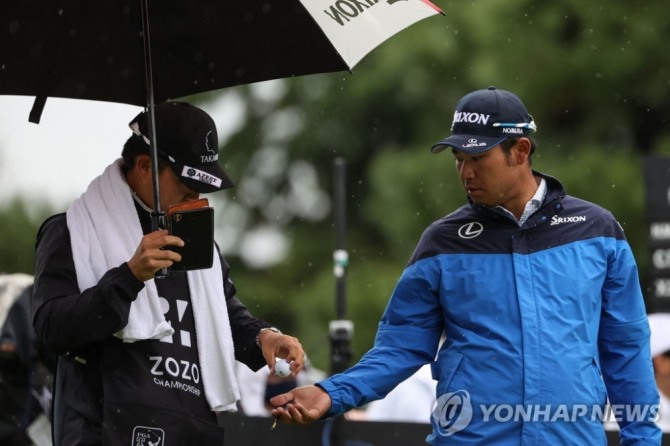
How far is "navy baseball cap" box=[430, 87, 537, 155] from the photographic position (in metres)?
4.93

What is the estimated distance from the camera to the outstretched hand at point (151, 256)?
4.50 meters

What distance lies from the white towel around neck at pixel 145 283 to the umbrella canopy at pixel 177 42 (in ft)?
1.37

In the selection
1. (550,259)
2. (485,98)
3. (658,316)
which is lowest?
(658,316)

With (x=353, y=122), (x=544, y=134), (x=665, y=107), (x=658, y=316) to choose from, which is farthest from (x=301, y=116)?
(x=658, y=316)

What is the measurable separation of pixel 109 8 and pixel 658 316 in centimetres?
498

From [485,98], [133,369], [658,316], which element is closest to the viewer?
[133,369]

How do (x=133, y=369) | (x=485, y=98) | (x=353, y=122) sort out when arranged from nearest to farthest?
(x=133, y=369), (x=485, y=98), (x=353, y=122)

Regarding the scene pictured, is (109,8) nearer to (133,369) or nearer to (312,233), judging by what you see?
(133,369)

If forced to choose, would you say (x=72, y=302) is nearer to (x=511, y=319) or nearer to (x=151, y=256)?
(x=151, y=256)

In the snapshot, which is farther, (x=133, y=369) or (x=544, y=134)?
(x=544, y=134)

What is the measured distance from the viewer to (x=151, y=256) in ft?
14.8

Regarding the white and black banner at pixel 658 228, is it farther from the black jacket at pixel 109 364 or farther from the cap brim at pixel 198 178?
the black jacket at pixel 109 364

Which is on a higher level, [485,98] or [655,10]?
[655,10]

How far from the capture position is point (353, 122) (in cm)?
1783
